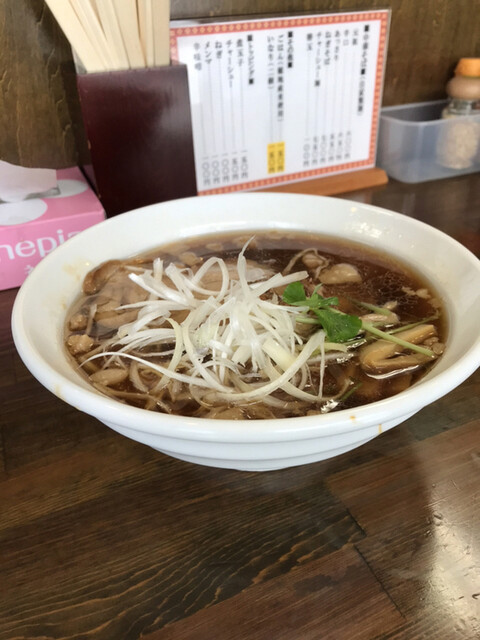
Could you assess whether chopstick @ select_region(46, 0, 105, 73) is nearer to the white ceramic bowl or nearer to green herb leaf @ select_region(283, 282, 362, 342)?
the white ceramic bowl

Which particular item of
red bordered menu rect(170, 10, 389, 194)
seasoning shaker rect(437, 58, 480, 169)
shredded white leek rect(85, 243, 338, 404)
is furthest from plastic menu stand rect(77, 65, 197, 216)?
seasoning shaker rect(437, 58, 480, 169)

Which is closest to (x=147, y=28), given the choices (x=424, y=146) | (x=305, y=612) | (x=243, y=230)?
(x=243, y=230)

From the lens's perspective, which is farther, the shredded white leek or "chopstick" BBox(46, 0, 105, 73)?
"chopstick" BBox(46, 0, 105, 73)

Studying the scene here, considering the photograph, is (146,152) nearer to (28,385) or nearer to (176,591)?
(28,385)

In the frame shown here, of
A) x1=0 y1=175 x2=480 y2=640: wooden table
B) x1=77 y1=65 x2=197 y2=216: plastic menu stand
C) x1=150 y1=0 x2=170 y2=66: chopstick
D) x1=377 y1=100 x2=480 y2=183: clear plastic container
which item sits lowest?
x1=0 y1=175 x2=480 y2=640: wooden table

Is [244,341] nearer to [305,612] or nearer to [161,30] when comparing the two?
[305,612]

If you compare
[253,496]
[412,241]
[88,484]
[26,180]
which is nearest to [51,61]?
[26,180]

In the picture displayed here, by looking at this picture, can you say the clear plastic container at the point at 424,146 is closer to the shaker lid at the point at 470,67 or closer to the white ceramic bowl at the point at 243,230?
the shaker lid at the point at 470,67
